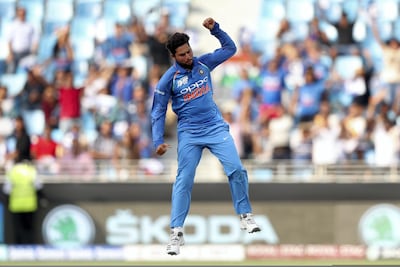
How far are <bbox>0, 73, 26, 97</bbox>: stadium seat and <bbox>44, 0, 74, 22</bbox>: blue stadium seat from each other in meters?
1.62

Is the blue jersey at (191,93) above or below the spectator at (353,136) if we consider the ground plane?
above

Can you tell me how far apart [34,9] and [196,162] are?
10.8 meters

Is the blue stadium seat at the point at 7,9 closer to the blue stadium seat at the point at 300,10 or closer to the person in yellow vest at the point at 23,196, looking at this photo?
the person in yellow vest at the point at 23,196

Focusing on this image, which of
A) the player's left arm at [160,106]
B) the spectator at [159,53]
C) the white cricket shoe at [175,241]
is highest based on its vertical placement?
the spectator at [159,53]

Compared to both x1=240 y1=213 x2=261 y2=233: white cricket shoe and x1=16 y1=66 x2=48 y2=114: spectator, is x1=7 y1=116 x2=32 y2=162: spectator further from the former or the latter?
x1=240 y1=213 x2=261 y2=233: white cricket shoe

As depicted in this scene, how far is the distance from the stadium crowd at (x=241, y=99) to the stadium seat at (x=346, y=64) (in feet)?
0.05

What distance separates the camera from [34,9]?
71.4ft

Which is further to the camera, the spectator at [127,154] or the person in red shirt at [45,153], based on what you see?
the person in red shirt at [45,153]

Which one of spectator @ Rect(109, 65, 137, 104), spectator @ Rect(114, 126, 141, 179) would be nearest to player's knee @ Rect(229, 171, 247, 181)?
spectator @ Rect(114, 126, 141, 179)

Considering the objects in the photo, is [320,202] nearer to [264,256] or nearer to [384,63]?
[264,256]

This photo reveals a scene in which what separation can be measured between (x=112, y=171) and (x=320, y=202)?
2939 mm

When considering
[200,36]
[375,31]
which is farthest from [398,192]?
[200,36]

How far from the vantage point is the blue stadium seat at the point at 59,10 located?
21.7 metres

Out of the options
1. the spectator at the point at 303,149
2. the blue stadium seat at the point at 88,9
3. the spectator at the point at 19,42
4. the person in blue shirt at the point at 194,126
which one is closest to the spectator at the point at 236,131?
the spectator at the point at 303,149
